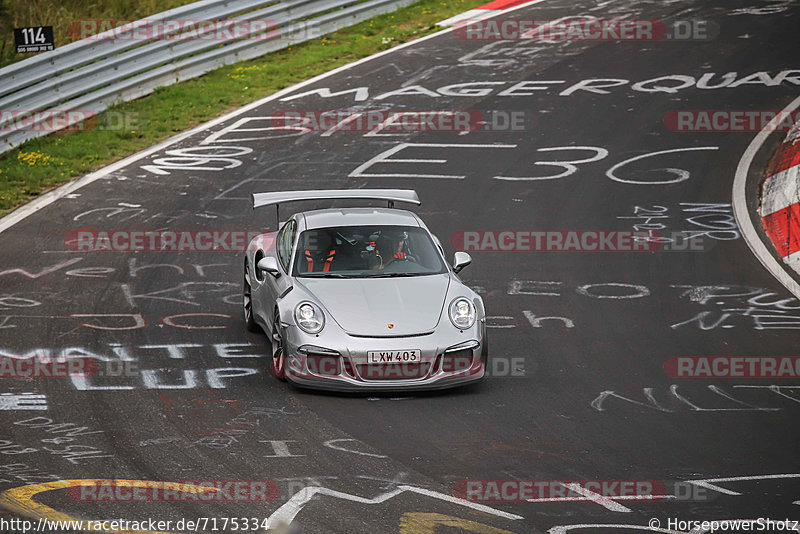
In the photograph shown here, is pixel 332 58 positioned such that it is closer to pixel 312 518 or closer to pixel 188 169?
pixel 188 169

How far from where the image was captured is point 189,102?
1994 centimetres

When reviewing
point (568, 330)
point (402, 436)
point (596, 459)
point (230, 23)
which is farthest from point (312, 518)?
point (230, 23)

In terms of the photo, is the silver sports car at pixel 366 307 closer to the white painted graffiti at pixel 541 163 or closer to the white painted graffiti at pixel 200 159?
the white painted graffiti at pixel 541 163

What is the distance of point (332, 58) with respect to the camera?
22.7 m

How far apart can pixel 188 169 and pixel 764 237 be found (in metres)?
8.93

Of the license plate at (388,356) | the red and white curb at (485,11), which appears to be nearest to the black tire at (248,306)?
the license plate at (388,356)
